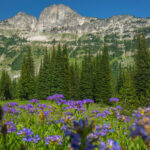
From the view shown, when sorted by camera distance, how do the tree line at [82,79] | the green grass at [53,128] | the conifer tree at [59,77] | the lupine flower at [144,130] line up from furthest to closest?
the conifer tree at [59,77] < the tree line at [82,79] < the green grass at [53,128] < the lupine flower at [144,130]

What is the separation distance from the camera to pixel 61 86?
46406 millimetres

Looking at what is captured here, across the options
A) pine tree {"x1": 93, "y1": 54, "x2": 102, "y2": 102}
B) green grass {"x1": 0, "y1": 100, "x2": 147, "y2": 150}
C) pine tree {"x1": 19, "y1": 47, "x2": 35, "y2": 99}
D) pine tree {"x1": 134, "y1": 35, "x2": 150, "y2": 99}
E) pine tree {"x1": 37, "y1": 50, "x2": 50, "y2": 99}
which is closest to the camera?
green grass {"x1": 0, "y1": 100, "x2": 147, "y2": 150}

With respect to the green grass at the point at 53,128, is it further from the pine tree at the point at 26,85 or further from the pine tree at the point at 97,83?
the pine tree at the point at 26,85

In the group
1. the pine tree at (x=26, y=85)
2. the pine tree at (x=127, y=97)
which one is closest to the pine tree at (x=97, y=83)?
the pine tree at (x=26, y=85)

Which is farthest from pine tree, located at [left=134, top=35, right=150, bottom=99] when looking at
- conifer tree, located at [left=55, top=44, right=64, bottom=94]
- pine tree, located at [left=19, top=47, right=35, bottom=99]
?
pine tree, located at [left=19, top=47, right=35, bottom=99]

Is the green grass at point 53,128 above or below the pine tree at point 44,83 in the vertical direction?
below

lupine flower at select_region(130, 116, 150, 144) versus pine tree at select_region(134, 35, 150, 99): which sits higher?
pine tree at select_region(134, 35, 150, 99)

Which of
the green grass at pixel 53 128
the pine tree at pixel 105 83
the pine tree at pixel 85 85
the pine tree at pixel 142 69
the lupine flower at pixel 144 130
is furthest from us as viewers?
the pine tree at pixel 85 85

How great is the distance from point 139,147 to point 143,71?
42.0 m

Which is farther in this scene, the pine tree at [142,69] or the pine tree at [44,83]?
the pine tree at [44,83]

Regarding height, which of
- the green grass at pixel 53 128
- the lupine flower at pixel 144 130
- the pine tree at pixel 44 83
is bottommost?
the green grass at pixel 53 128

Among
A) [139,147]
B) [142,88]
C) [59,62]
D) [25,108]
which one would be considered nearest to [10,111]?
[25,108]

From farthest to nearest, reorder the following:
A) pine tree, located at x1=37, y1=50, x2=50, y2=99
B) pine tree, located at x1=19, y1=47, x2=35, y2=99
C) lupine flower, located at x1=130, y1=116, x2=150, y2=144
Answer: pine tree, located at x1=19, y1=47, x2=35, y2=99 < pine tree, located at x1=37, y1=50, x2=50, y2=99 < lupine flower, located at x1=130, y1=116, x2=150, y2=144

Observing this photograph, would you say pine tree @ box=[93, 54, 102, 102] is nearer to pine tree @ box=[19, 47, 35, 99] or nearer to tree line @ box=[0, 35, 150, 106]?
tree line @ box=[0, 35, 150, 106]
